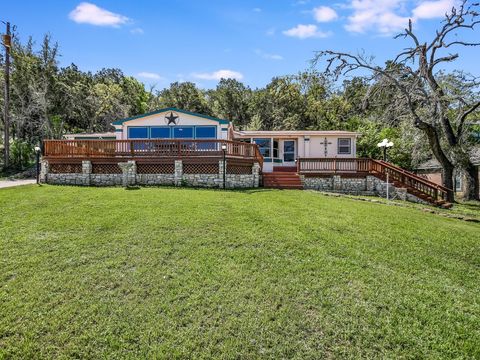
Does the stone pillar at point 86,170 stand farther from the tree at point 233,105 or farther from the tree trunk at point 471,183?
the tree at point 233,105

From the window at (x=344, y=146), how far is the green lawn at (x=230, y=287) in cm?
1256

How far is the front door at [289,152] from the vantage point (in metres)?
20.0

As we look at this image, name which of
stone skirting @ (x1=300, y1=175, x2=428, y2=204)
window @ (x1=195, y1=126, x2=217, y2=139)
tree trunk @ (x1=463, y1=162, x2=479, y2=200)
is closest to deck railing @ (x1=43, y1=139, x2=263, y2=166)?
window @ (x1=195, y1=126, x2=217, y2=139)

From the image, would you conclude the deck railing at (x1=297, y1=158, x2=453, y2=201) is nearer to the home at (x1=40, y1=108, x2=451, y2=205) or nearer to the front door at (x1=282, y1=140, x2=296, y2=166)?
the home at (x1=40, y1=108, x2=451, y2=205)

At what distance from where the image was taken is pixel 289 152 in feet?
Answer: 65.8

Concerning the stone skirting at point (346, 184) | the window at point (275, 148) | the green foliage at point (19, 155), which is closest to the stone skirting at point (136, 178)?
the stone skirting at point (346, 184)

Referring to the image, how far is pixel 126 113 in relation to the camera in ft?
96.9

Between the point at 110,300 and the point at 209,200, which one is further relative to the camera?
the point at 209,200

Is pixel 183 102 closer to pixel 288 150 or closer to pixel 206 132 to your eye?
pixel 288 150

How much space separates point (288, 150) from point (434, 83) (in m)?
8.84

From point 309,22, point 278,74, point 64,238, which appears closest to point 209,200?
point 64,238

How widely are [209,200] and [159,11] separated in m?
6.52

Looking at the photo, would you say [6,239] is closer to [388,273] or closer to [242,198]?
[242,198]

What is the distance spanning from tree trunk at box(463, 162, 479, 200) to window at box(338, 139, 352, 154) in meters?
6.51
